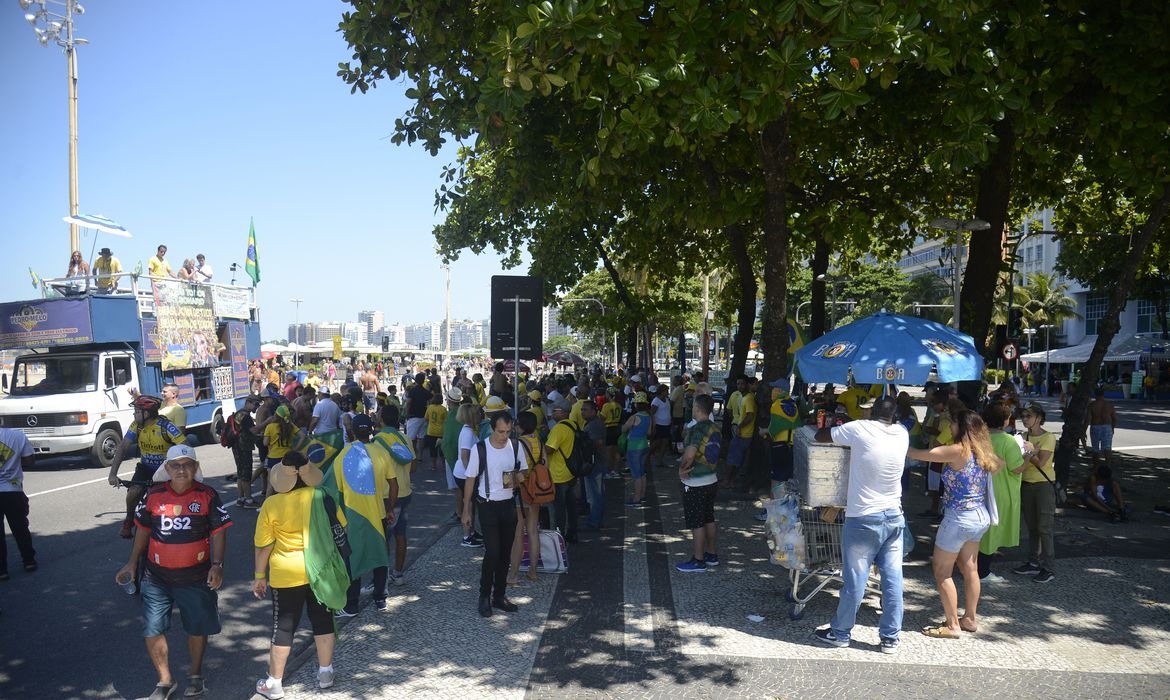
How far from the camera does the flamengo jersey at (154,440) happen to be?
7.36 metres

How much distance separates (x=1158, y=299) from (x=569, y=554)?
39.5 metres

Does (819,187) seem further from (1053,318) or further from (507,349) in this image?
(1053,318)

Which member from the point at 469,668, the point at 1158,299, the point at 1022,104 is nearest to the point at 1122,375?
the point at 1158,299

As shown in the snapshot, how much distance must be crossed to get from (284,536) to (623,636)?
2.61 m

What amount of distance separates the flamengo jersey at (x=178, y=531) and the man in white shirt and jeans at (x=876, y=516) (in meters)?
4.20

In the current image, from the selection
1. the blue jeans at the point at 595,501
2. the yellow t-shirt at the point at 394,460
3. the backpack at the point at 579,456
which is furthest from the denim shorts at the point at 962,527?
the blue jeans at the point at 595,501

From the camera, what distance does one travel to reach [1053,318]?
56.4 metres

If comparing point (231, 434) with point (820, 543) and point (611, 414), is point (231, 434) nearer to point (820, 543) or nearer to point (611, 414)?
point (611, 414)

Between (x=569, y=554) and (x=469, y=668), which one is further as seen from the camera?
(x=569, y=554)

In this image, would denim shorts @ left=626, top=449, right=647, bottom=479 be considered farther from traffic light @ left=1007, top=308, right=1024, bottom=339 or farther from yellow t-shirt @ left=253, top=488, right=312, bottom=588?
traffic light @ left=1007, top=308, right=1024, bottom=339

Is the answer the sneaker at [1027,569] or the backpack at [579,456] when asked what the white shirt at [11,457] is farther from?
the sneaker at [1027,569]

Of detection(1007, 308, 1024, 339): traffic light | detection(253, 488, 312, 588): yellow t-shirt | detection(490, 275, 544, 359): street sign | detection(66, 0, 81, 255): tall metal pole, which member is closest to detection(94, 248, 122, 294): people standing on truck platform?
detection(66, 0, 81, 255): tall metal pole

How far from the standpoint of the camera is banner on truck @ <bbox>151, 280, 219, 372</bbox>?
50.5 feet

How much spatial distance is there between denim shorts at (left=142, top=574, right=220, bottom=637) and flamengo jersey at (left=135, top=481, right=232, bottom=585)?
0.20 ft
